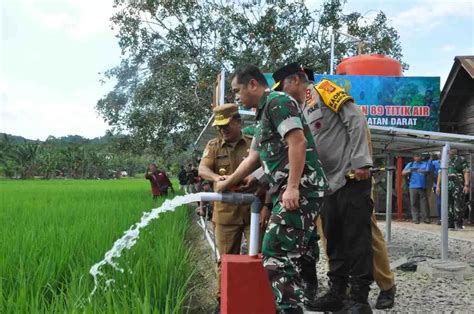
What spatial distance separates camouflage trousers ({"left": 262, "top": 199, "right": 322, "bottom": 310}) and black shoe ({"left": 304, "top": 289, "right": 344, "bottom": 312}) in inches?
42.1

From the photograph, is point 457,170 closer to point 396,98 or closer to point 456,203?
point 456,203

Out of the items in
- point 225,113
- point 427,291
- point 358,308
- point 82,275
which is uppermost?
point 225,113

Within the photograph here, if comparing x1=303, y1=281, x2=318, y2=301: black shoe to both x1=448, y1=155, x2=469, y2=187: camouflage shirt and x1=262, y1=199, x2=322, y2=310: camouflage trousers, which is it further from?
x1=448, y1=155, x2=469, y2=187: camouflage shirt

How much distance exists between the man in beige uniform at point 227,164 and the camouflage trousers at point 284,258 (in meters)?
1.03

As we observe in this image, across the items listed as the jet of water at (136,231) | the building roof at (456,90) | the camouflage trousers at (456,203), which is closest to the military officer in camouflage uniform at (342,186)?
the jet of water at (136,231)

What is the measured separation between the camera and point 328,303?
3.31 m

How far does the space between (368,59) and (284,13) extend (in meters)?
7.41

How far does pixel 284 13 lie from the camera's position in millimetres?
14305

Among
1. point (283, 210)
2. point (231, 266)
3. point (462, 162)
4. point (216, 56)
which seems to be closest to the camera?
point (231, 266)

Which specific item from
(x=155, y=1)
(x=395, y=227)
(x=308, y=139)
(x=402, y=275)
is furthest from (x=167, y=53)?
(x=308, y=139)

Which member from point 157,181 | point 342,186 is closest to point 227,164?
point 342,186

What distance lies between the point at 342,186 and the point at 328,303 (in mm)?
751

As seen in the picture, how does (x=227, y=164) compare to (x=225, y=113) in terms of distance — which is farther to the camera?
(x=227, y=164)

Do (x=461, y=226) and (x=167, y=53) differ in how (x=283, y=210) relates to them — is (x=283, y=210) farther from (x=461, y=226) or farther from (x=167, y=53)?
(x=167, y=53)
